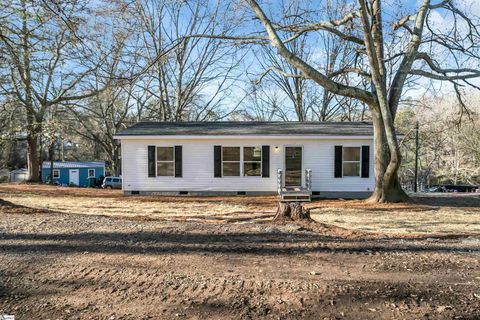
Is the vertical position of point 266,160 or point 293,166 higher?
point 266,160

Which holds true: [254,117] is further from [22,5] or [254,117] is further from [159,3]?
[22,5]

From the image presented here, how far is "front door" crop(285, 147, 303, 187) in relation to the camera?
1386cm

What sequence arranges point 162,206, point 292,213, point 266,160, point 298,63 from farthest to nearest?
point 266,160 < point 162,206 < point 298,63 < point 292,213

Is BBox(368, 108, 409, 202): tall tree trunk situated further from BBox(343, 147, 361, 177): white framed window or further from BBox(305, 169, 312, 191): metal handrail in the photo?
BBox(305, 169, 312, 191): metal handrail

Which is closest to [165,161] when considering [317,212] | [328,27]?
[317,212]

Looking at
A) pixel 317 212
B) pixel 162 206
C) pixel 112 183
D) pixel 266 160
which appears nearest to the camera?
pixel 317 212

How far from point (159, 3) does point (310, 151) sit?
49.8ft

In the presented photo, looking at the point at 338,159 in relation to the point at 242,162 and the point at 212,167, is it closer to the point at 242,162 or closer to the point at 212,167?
the point at 242,162

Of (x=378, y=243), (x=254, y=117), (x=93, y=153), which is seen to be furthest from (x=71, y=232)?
(x=93, y=153)

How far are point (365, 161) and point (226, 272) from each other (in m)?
11.3

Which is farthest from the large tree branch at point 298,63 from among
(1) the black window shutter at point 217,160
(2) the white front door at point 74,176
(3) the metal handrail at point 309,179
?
(2) the white front door at point 74,176

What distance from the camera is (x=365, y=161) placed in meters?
13.6

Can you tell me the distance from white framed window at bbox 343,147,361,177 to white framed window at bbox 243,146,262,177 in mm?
3305

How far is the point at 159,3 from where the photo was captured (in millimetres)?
22391
